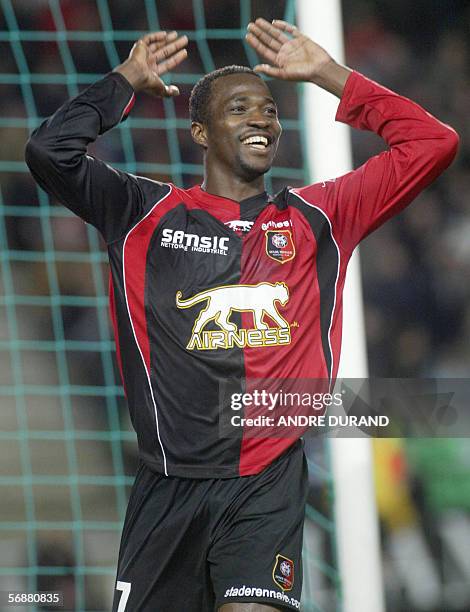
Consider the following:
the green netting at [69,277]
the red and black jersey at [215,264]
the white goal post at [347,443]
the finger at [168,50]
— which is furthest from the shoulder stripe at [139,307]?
the green netting at [69,277]

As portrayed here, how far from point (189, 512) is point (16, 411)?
2.75 meters

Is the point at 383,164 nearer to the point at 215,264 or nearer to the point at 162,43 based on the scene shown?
the point at 215,264

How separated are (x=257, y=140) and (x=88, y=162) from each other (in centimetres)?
56

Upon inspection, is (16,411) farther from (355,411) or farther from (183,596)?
(183,596)

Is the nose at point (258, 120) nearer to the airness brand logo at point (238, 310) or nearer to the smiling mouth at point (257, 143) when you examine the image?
the smiling mouth at point (257, 143)

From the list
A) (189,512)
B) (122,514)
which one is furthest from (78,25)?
(189,512)

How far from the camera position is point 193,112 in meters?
3.74

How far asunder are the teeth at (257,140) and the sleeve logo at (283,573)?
4.25 ft

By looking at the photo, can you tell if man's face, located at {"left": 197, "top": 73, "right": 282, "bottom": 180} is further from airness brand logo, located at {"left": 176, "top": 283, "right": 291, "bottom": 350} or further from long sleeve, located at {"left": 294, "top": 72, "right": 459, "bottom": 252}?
→ airness brand logo, located at {"left": 176, "top": 283, "right": 291, "bottom": 350}

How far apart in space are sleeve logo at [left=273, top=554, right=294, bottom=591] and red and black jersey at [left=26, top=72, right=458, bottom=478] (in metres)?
0.28

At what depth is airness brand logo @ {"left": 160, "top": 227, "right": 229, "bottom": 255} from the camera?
3340 millimetres

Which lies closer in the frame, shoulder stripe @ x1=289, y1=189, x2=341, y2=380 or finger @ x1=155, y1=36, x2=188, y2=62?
shoulder stripe @ x1=289, y1=189, x2=341, y2=380

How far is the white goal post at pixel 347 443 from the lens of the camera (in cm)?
410

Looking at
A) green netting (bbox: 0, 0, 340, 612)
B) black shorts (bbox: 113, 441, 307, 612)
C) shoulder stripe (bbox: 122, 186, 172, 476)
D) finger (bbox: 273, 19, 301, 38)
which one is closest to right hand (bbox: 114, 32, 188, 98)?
finger (bbox: 273, 19, 301, 38)
